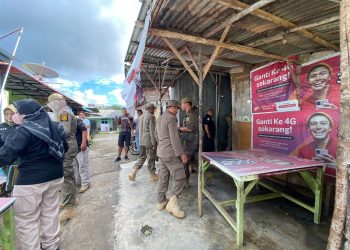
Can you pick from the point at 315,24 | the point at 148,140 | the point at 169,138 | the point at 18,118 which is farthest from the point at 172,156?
the point at 315,24

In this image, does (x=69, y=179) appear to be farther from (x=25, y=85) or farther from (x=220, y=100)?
(x=25, y=85)

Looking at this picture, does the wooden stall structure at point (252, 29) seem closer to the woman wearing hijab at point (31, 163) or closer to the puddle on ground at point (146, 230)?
the puddle on ground at point (146, 230)

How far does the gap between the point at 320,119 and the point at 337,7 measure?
6.01 ft

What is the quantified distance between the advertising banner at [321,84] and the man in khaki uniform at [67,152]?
4.12m

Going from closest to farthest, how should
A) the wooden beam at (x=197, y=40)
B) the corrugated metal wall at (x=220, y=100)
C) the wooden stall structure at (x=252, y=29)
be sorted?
the wooden stall structure at (x=252, y=29) → the wooden beam at (x=197, y=40) → the corrugated metal wall at (x=220, y=100)

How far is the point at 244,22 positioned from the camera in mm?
2539

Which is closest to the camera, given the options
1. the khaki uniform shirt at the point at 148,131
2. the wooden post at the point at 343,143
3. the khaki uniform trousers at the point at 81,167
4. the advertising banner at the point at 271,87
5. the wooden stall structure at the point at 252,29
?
the wooden post at the point at 343,143

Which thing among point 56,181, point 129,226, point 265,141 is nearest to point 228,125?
point 265,141

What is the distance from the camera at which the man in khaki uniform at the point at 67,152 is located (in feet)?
9.86

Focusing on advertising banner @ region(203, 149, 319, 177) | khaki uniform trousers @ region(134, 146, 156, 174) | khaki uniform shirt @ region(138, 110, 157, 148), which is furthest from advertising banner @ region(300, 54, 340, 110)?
khaki uniform trousers @ region(134, 146, 156, 174)

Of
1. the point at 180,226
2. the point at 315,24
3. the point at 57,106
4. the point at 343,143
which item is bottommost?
the point at 180,226

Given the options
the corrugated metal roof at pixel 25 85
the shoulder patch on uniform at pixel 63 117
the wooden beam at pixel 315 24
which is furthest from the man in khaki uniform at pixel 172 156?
the corrugated metal roof at pixel 25 85

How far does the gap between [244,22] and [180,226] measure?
2877 mm

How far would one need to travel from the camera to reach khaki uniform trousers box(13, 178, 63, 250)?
6.43ft
